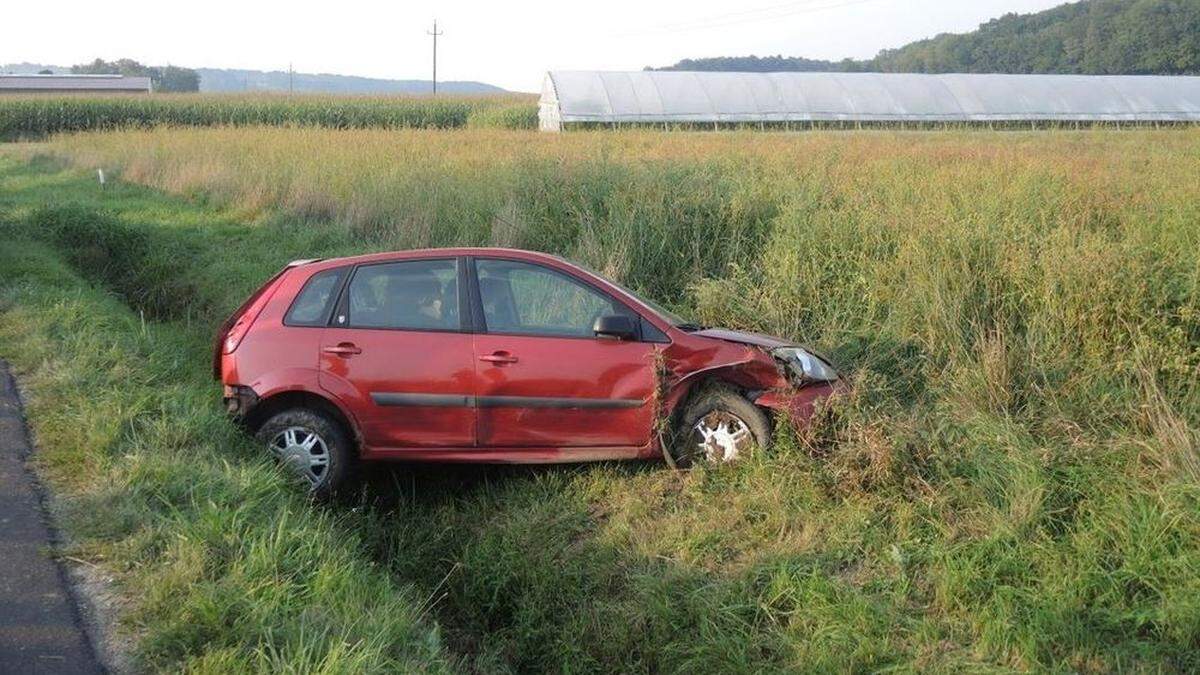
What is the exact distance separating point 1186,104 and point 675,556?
41154mm

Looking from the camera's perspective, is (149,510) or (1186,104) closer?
(149,510)

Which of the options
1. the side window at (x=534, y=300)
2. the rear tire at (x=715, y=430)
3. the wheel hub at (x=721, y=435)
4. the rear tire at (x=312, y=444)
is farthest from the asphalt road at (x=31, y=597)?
the wheel hub at (x=721, y=435)

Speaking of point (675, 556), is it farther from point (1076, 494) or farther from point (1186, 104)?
point (1186, 104)

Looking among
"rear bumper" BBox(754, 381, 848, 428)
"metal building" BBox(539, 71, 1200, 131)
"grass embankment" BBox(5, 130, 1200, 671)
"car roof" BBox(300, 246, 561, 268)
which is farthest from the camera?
"metal building" BBox(539, 71, 1200, 131)

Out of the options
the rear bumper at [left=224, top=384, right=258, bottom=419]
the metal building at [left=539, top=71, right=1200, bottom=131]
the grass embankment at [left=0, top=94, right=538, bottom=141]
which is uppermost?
the metal building at [left=539, top=71, right=1200, bottom=131]

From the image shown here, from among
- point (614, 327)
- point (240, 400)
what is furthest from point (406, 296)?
point (614, 327)

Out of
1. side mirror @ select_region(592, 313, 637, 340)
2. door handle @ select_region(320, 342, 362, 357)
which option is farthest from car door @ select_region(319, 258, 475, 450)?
side mirror @ select_region(592, 313, 637, 340)

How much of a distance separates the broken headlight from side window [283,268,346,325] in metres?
2.84

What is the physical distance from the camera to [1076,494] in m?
6.63

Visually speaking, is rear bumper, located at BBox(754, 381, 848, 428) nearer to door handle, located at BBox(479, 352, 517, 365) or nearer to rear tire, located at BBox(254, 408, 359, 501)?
door handle, located at BBox(479, 352, 517, 365)

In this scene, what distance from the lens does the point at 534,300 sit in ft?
25.7

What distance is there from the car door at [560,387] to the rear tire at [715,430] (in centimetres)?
23

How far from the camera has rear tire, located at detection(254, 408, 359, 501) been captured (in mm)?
7605

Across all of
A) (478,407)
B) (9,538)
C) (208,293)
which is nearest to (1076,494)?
(478,407)
